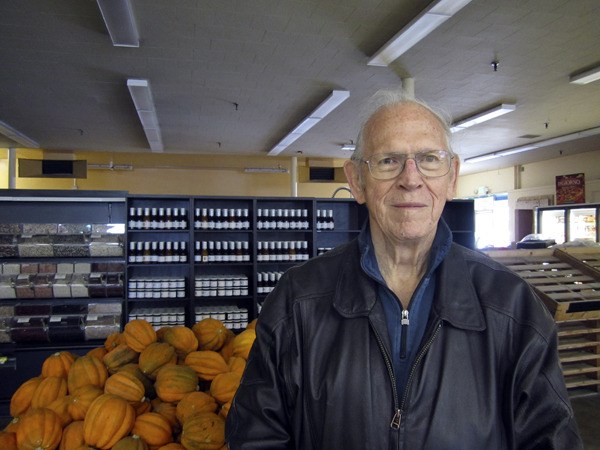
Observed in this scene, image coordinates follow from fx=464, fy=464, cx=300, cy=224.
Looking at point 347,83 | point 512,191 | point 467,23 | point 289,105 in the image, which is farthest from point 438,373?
point 512,191

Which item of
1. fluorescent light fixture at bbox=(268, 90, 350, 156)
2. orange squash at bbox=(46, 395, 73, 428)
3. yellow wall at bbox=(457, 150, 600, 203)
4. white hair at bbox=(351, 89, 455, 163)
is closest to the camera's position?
white hair at bbox=(351, 89, 455, 163)

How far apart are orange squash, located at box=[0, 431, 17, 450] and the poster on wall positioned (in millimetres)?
13664

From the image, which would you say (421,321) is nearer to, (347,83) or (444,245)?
(444,245)

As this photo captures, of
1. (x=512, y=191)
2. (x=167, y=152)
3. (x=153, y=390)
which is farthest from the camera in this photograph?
(x=512, y=191)

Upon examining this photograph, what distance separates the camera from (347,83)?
722 cm

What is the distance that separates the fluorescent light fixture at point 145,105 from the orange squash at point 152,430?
6048 mm

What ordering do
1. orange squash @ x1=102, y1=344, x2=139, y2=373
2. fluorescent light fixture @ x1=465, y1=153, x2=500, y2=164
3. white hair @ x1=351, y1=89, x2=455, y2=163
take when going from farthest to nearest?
1. fluorescent light fixture @ x1=465, y1=153, x2=500, y2=164
2. orange squash @ x1=102, y1=344, x2=139, y2=373
3. white hair @ x1=351, y1=89, x2=455, y2=163

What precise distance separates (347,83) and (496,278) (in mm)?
6387

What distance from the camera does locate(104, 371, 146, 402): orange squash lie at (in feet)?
6.56

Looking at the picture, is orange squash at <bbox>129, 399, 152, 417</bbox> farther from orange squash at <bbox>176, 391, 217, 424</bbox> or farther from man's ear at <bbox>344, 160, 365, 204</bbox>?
man's ear at <bbox>344, 160, 365, 204</bbox>

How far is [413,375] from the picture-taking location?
3.80 ft

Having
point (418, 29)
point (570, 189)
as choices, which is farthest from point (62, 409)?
point (570, 189)

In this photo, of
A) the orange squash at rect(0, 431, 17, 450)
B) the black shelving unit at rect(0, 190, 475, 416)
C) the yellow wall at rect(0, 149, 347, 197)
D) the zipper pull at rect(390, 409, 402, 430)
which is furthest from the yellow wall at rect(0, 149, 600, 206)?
the zipper pull at rect(390, 409, 402, 430)

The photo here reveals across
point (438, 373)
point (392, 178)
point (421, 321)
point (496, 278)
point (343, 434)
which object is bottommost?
point (343, 434)
